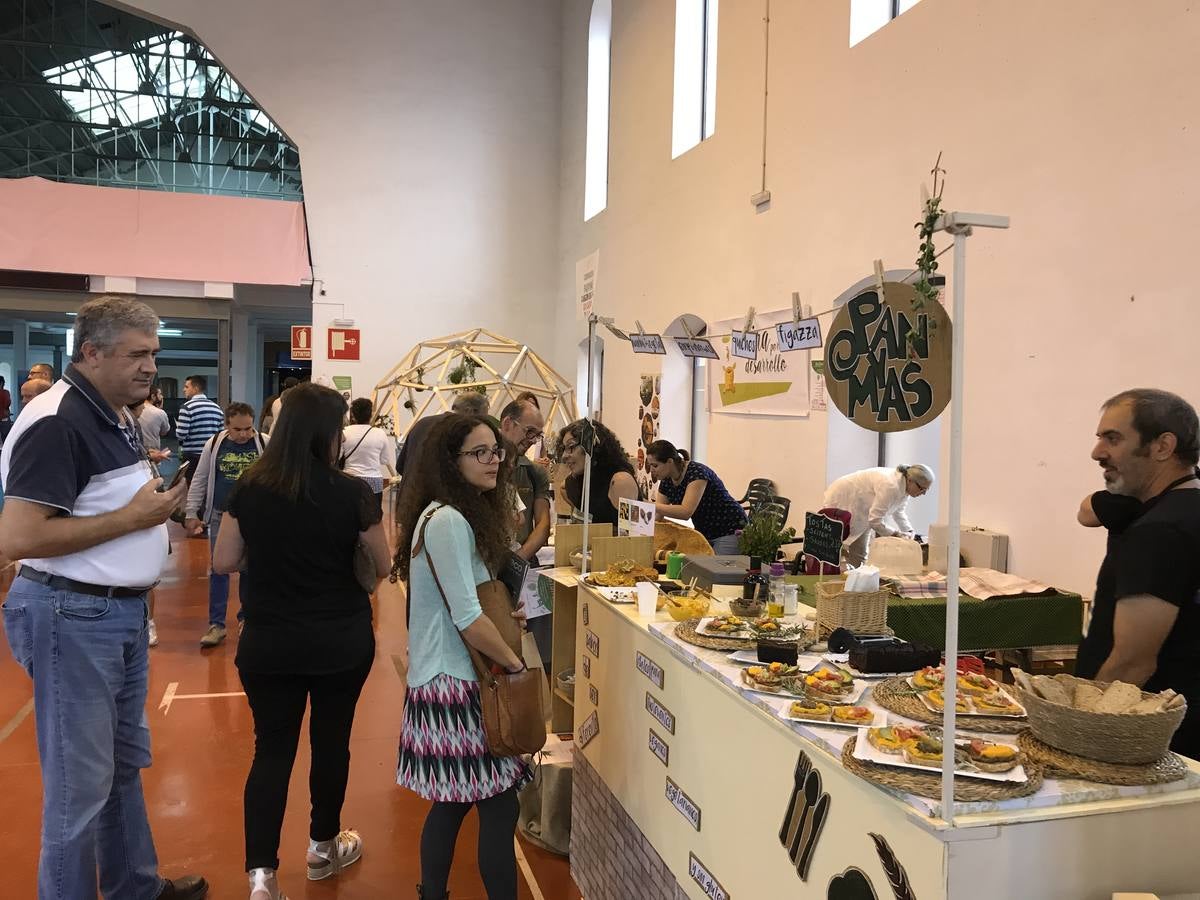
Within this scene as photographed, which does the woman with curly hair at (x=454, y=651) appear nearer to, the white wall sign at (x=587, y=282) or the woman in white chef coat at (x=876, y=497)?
the white wall sign at (x=587, y=282)

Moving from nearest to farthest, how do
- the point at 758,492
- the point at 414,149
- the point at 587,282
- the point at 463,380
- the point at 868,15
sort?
the point at 587,282
the point at 868,15
the point at 758,492
the point at 463,380
the point at 414,149

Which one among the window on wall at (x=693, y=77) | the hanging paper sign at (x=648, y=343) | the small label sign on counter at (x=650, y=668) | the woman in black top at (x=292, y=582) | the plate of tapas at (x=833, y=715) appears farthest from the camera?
the window on wall at (x=693, y=77)

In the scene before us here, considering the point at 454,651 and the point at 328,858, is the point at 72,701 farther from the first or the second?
the point at 328,858

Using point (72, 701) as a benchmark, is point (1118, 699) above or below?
above

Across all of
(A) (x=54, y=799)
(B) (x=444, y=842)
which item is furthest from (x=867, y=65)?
(A) (x=54, y=799)

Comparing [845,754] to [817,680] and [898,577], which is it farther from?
[898,577]

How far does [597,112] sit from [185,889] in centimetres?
1039

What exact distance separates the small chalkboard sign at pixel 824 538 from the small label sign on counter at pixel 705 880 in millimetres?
948

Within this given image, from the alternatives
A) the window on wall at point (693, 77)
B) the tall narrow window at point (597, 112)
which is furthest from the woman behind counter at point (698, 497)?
the tall narrow window at point (597, 112)

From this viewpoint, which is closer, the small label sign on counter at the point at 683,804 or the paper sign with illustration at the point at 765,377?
the small label sign on counter at the point at 683,804

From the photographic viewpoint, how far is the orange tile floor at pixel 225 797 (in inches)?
119

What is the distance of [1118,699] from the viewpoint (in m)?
1.69

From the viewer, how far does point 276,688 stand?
2.67m

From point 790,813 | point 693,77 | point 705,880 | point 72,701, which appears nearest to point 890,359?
point 790,813
